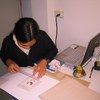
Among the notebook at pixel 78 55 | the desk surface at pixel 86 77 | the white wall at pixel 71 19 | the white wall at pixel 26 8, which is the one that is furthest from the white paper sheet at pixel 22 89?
the white wall at pixel 26 8

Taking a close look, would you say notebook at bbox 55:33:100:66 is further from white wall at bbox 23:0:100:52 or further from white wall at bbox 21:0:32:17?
white wall at bbox 21:0:32:17

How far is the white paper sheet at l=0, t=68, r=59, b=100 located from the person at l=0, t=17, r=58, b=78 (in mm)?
66

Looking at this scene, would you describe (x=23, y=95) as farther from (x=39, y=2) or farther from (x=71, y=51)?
(x=39, y=2)

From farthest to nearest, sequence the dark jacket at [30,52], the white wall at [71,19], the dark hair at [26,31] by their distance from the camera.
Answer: the white wall at [71,19]
the dark jacket at [30,52]
the dark hair at [26,31]

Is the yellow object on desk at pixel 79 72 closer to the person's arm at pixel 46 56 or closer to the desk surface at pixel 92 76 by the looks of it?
the desk surface at pixel 92 76

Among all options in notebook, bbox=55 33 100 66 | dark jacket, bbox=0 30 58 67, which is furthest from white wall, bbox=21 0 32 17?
notebook, bbox=55 33 100 66

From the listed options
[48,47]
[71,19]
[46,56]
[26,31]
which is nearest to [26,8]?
[71,19]

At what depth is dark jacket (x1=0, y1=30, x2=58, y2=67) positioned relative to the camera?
63.7 inches

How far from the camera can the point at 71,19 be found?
1.99 metres

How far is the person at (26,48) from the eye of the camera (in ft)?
4.38

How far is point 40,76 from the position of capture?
139 cm

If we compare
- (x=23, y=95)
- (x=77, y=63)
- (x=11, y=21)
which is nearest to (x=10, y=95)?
(x=23, y=95)

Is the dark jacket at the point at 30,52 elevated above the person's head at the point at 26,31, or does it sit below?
below

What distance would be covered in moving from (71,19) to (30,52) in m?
0.67
